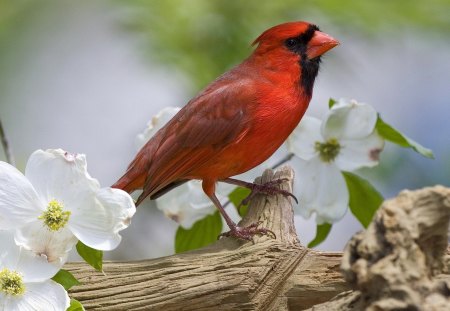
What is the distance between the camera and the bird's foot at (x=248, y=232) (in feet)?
5.05

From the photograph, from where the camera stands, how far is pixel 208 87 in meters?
1.94

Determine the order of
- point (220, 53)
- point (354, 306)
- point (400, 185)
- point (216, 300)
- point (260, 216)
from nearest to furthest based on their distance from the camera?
point (354, 306) < point (216, 300) < point (260, 216) < point (220, 53) < point (400, 185)

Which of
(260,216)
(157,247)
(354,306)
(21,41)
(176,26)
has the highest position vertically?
(21,41)

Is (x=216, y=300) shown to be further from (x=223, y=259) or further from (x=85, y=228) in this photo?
(x=85, y=228)

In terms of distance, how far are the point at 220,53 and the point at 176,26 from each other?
145 mm

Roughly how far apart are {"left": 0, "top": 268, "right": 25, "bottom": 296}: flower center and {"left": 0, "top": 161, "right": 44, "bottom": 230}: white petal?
0.07m

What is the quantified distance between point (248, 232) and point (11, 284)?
426mm

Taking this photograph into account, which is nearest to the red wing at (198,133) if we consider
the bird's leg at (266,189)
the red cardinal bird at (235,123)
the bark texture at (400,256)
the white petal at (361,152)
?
the red cardinal bird at (235,123)

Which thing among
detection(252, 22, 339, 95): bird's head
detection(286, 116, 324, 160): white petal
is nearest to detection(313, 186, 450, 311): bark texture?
detection(286, 116, 324, 160): white petal

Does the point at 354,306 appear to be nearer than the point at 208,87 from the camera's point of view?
Yes

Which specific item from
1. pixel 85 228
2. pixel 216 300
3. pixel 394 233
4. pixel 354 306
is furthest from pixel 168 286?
pixel 394 233

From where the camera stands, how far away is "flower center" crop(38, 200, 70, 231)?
1.33 metres

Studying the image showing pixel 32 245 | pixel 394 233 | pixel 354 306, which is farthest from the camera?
pixel 32 245

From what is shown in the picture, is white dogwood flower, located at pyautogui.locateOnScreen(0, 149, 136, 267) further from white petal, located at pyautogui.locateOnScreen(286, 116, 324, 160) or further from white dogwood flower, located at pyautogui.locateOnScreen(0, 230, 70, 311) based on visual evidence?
white petal, located at pyautogui.locateOnScreen(286, 116, 324, 160)
